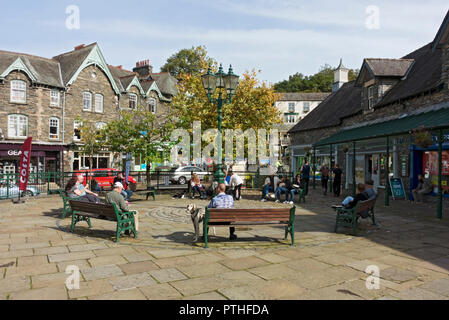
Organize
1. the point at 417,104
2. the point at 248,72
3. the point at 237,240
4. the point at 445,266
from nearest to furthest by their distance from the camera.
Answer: the point at 445,266 < the point at 237,240 < the point at 417,104 < the point at 248,72

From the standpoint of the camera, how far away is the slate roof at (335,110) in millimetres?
22766

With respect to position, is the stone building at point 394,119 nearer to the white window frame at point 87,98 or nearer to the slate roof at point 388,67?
the slate roof at point 388,67

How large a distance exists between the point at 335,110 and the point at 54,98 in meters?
22.9

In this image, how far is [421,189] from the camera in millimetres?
14461

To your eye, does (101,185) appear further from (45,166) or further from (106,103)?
(106,103)

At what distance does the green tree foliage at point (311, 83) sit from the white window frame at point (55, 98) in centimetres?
5532

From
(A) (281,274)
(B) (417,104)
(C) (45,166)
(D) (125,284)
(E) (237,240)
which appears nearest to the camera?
(D) (125,284)

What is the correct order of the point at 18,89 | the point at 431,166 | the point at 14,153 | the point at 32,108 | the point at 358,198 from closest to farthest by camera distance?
the point at 358,198 → the point at 431,166 → the point at 14,153 → the point at 18,89 → the point at 32,108

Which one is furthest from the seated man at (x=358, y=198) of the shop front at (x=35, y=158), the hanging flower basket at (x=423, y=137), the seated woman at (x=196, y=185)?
the shop front at (x=35, y=158)

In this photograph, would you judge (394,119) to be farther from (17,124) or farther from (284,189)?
(17,124)

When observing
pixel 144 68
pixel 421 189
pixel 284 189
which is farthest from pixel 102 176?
pixel 144 68

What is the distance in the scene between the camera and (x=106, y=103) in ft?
106
